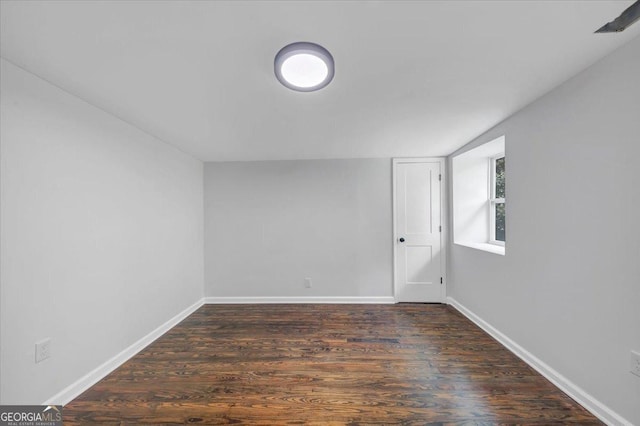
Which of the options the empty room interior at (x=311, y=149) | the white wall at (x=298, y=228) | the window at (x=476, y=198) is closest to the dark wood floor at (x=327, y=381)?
the empty room interior at (x=311, y=149)

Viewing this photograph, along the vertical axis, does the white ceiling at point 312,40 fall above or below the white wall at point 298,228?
above

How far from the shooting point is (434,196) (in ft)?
10.9

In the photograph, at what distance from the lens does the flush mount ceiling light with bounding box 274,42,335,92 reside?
3.80 feet

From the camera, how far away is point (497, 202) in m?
2.92

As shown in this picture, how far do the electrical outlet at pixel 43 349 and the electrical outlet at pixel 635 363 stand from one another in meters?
3.26

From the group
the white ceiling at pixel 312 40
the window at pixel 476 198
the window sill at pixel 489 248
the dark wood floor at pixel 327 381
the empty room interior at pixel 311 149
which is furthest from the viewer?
the window at pixel 476 198

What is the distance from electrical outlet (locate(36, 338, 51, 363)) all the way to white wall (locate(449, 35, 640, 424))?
3.27 meters

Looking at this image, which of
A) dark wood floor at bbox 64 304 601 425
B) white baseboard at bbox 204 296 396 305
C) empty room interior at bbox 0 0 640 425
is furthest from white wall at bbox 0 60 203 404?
white baseboard at bbox 204 296 396 305

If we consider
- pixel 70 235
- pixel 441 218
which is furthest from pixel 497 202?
pixel 70 235

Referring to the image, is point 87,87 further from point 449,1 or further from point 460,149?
point 460,149

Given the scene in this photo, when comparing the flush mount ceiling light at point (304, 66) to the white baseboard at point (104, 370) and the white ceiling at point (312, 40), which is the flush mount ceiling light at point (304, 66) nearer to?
the white ceiling at point (312, 40)

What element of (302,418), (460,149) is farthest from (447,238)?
(302,418)

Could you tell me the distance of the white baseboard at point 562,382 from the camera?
1355 millimetres

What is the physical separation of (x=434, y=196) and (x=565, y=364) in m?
2.11
